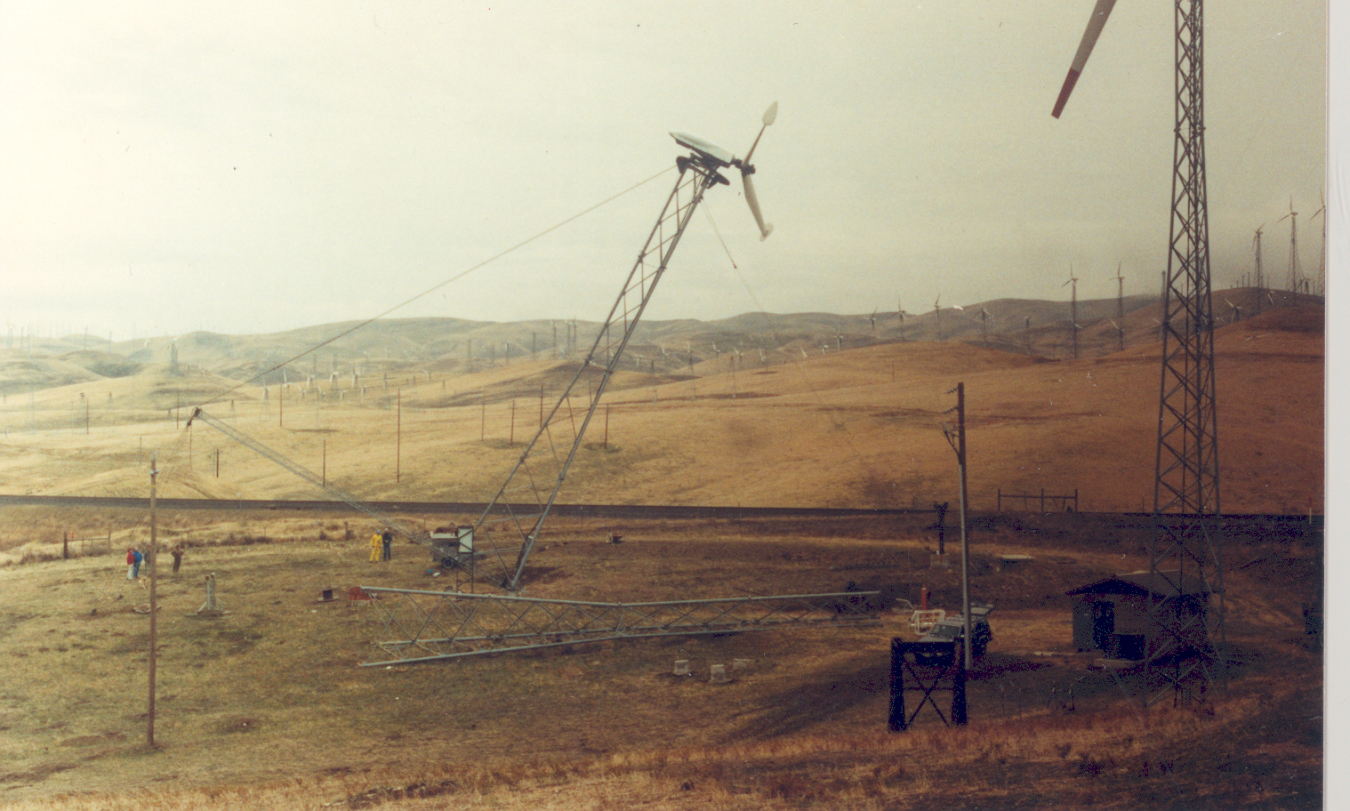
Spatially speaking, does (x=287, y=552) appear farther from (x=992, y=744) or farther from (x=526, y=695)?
(x=992, y=744)

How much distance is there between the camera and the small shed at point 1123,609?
17719 mm

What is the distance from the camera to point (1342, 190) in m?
12.0

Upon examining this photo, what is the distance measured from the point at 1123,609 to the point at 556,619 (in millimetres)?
10797

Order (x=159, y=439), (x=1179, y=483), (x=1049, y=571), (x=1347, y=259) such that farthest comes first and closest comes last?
(x=159, y=439)
(x=1179, y=483)
(x=1049, y=571)
(x=1347, y=259)

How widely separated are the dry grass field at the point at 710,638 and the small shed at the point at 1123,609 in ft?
2.49

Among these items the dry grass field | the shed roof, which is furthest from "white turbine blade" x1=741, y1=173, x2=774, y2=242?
the shed roof

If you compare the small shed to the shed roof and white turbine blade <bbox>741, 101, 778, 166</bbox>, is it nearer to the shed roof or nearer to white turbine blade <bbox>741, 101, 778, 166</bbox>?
the shed roof

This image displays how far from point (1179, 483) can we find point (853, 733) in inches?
487

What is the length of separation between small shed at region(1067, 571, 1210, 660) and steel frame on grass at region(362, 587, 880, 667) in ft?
13.3

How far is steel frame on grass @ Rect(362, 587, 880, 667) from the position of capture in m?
17.7

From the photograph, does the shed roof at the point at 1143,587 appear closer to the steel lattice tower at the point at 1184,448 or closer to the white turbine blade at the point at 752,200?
the steel lattice tower at the point at 1184,448

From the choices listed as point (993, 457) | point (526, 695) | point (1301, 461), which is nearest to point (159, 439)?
point (526, 695)

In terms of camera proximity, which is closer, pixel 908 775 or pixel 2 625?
pixel 908 775

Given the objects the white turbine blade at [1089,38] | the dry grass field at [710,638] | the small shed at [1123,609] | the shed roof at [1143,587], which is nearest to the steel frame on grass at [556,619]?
the dry grass field at [710,638]
